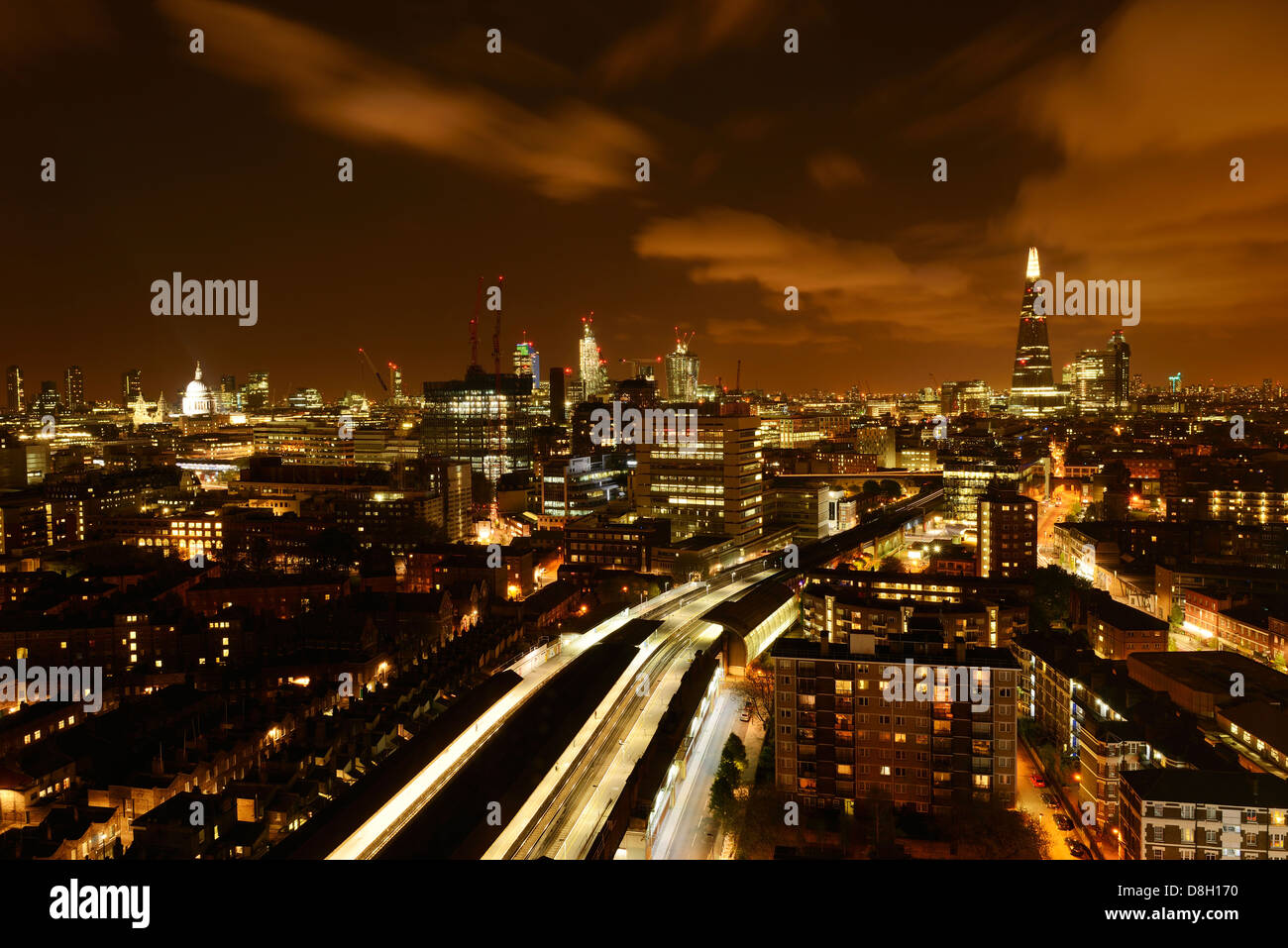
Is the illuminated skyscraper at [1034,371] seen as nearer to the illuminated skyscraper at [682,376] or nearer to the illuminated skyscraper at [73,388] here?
the illuminated skyscraper at [682,376]

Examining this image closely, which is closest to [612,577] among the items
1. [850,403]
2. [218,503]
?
[218,503]

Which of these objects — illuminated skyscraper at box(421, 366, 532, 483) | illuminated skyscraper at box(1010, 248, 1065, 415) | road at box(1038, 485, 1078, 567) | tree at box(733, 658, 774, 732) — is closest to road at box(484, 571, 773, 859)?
tree at box(733, 658, 774, 732)

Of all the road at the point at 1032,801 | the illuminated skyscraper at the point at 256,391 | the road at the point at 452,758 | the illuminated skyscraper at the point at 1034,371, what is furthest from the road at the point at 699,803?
the illuminated skyscraper at the point at 256,391

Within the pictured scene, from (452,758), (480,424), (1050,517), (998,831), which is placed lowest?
(998,831)

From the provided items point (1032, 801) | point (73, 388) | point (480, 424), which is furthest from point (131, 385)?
point (1032, 801)

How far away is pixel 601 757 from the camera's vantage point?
7523 millimetres

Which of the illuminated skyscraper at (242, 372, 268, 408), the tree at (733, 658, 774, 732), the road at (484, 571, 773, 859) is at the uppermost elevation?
the illuminated skyscraper at (242, 372, 268, 408)

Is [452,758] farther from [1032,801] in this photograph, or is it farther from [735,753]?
[1032,801]

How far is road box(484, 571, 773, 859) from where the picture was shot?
5829mm

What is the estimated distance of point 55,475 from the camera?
2370 centimetres

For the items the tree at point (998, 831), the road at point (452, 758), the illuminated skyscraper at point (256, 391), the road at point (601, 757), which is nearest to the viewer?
the road at point (452, 758)

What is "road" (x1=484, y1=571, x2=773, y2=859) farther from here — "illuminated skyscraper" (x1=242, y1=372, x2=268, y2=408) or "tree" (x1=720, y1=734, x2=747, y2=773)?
"illuminated skyscraper" (x1=242, y1=372, x2=268, y2=408)

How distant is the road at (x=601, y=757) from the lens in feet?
19.1
